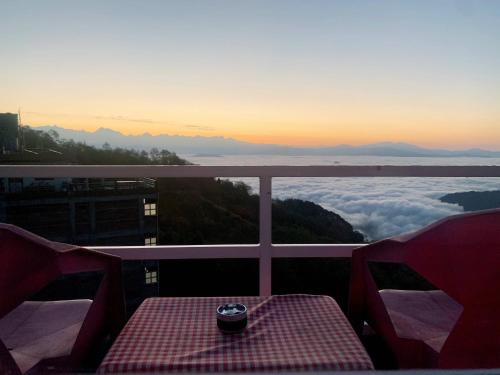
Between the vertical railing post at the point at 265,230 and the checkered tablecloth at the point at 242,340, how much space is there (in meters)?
0.95

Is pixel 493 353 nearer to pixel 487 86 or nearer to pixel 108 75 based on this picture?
pixel 487 86

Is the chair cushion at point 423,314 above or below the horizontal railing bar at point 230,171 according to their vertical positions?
below

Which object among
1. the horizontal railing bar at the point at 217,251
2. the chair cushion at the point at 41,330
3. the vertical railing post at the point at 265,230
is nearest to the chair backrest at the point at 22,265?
the chair cushion at the point at 41,330

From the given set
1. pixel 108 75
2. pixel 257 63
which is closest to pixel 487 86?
pixel 257 63

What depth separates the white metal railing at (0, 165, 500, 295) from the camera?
274cm

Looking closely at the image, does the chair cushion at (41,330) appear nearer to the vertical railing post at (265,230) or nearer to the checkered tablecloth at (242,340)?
the checkered tablecloth at (242,340)

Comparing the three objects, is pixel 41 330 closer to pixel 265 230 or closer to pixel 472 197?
pixel 265 230

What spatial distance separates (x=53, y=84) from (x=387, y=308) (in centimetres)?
989

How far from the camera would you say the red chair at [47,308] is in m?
1.57

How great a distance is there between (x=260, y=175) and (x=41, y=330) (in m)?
1.48

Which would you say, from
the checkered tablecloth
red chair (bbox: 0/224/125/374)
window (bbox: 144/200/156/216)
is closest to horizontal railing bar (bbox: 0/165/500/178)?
red chair (bbox: 0/224/125/374)

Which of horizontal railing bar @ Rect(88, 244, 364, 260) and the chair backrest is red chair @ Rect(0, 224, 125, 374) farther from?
horizontal railing bar @ Rect(88, 244, 364, 260)

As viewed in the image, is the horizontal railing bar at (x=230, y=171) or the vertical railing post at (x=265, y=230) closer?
the horizontal railing bar at (x=230, y=171)

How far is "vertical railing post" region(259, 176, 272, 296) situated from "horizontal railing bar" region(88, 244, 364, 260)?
0.13 feet
